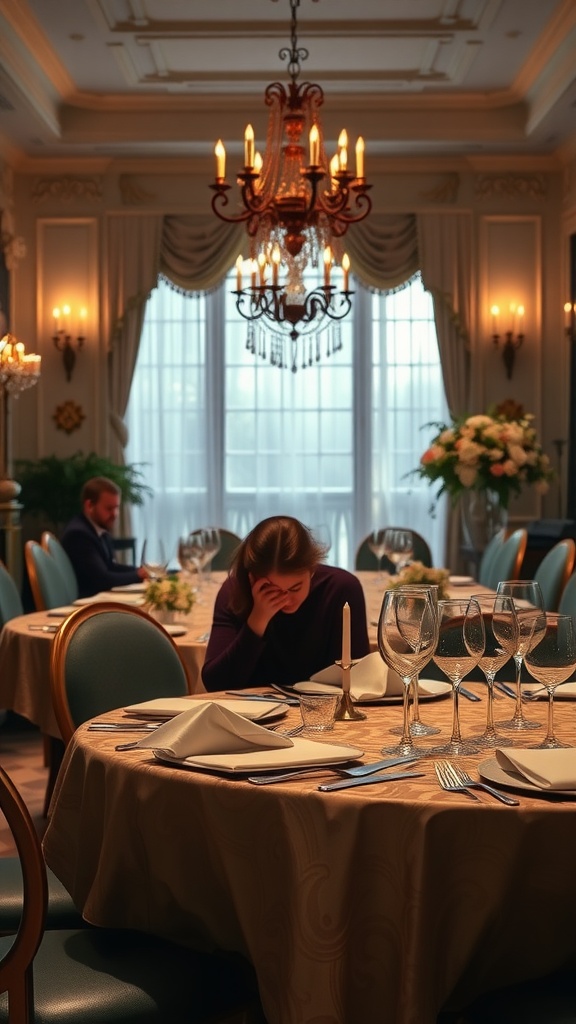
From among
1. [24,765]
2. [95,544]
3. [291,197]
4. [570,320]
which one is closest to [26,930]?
[291,197]

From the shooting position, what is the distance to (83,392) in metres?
8.81

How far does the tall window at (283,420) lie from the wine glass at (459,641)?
6.87 metres

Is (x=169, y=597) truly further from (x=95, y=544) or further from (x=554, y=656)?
(x=554, y=656)

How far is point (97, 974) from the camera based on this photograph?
192cm

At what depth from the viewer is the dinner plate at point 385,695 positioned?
2.57 meters

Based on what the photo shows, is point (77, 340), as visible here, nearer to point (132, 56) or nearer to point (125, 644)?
point (132, 56)

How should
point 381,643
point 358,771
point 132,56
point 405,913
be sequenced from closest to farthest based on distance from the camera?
point 405,913 → point 358,771 → point 381,643 → point 132,56

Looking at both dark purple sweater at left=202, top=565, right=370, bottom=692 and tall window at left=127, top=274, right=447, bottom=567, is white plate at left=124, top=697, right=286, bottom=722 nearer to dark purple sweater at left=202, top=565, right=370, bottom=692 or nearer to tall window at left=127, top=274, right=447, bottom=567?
dark purple sweater at left=202, top=565, right=370, bottom=692

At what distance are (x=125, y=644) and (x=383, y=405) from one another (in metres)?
6.33

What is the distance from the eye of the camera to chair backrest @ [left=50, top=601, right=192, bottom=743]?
264 cm

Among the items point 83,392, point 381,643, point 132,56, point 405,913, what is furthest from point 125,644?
point 83,392

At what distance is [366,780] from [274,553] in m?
1.09

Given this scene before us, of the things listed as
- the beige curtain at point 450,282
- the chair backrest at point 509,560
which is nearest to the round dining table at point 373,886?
the chair backrest at point 509,560

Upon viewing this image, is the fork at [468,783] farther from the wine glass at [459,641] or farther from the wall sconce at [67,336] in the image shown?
the wall sconce at [67,336]
